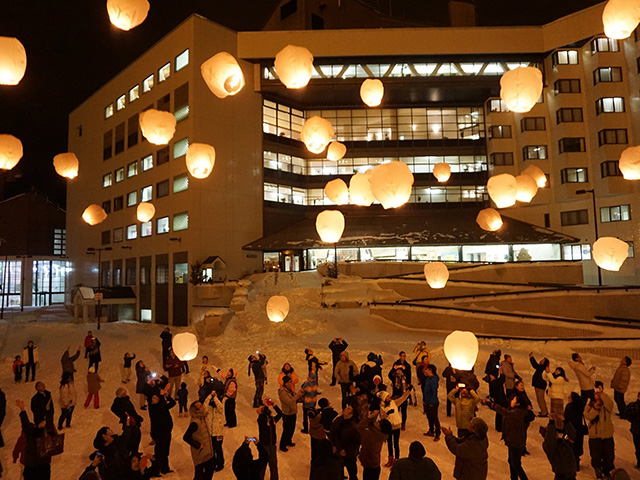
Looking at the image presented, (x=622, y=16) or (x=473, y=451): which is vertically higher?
(x=622, y=16)

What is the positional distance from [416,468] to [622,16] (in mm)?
9663

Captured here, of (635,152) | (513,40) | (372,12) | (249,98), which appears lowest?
(635,152)

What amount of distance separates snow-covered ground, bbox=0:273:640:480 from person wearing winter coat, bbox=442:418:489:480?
2.13 meters

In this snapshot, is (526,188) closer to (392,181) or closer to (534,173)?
(534,173)

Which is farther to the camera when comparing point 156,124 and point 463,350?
point 156,124

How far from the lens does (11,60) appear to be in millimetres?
7828

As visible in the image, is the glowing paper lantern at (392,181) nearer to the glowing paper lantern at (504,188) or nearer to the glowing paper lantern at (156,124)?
the glowing paper lantern at (504,188)

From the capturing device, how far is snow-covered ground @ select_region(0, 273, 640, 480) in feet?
27.5

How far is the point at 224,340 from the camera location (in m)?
21.6

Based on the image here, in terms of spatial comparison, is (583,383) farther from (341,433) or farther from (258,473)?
(258,473)

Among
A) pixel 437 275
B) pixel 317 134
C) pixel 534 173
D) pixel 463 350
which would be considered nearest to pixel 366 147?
pixel 437 275

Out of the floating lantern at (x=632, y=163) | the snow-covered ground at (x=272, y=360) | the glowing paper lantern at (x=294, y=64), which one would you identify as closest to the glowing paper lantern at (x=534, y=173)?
the floating lantern at (x=632, y=163)

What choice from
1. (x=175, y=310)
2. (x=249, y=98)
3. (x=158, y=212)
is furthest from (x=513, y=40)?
(x=175, y=310)

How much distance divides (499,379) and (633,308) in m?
16.7
